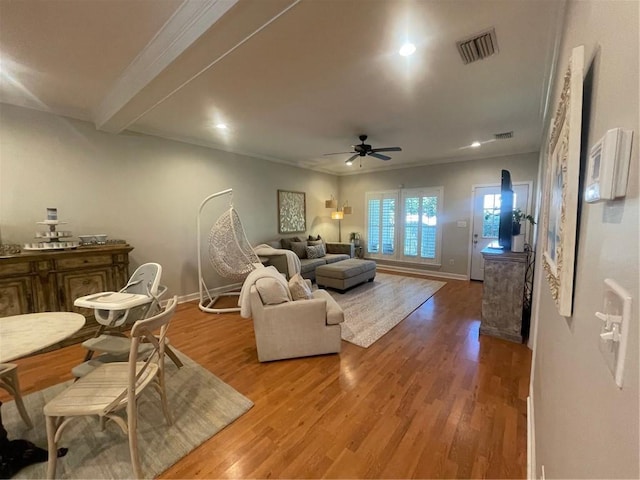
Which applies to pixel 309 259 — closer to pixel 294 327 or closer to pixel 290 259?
pixel 290 259

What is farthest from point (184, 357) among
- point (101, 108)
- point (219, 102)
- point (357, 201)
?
point (357, 201)

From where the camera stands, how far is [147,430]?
1806 mm

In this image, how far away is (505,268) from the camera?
299 cm

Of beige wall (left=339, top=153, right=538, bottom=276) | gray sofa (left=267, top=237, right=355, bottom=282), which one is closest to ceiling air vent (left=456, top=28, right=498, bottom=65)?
gray sofa (left=267, top=237, right=355, bottom=282)

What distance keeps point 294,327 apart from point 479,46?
2.79 meters

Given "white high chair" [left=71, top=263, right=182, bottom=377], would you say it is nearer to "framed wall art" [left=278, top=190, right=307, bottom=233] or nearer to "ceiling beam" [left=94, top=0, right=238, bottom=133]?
"ceiling beam" [left=94, top=0, right=238, bottom=133]

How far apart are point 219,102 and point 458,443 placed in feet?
12.2

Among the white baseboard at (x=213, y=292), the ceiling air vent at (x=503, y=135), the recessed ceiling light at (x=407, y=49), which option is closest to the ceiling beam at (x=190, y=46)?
the recessed ceiling light at (x=407, y=49)

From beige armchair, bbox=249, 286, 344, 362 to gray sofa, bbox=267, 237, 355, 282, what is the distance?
2013 millimetres

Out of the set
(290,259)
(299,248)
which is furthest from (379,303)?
(299,248)

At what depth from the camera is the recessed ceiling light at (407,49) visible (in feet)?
6.61

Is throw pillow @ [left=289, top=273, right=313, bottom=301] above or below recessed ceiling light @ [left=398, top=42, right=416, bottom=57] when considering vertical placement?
below

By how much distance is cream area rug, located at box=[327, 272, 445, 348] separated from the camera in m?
3.26

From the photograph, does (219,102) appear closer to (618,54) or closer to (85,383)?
(85,383)
